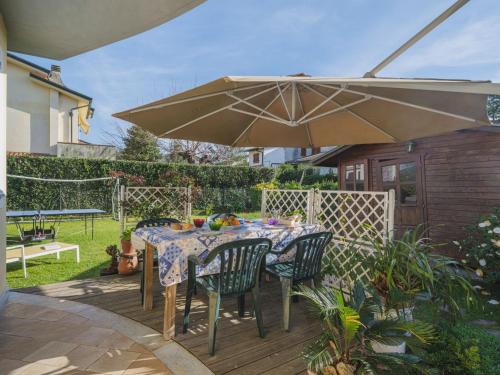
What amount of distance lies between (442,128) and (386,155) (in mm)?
3928

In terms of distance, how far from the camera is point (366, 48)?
548 centimetres

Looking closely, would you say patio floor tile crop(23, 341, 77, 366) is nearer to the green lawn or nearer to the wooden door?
the green lawn

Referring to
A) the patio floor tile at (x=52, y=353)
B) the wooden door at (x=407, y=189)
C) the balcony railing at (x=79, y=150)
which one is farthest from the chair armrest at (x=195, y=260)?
the balcony railing at (x=79, y=150)

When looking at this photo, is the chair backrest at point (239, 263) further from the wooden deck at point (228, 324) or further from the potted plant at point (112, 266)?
the potted plant at point (112, 266)

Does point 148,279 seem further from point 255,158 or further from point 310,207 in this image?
point 255,158

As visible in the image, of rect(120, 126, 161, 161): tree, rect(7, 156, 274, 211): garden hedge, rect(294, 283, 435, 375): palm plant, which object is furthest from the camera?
rect(120, 126, 161, 161): tree

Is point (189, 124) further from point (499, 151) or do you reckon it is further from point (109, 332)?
point (499, 151)

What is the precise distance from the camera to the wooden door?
6172mm

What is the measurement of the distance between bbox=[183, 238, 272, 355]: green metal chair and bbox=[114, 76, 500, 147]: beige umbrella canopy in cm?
137

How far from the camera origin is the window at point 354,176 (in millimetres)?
7844

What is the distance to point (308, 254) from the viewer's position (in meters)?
2.96

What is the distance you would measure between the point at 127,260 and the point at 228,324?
239 centimetres

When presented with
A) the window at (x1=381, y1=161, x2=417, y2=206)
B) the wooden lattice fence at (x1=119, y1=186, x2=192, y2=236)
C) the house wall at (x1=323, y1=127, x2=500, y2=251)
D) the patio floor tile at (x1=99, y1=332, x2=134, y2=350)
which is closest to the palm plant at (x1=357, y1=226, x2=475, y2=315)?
the patio floor tile at (x1=99, y1=332, x2=134, y2=350)

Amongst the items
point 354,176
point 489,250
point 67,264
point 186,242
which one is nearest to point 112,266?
point 67,264
